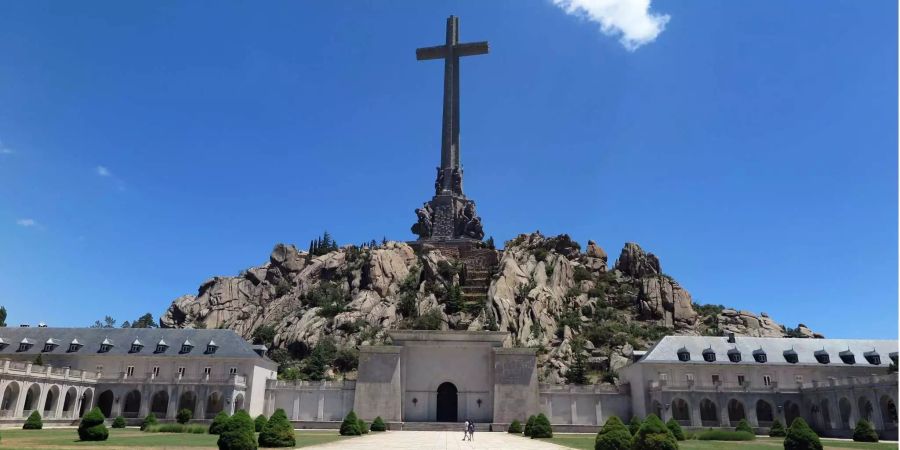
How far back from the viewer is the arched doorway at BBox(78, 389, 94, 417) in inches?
2103

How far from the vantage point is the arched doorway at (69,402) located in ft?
169

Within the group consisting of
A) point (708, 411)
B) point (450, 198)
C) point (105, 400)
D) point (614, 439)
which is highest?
point (450, 198)

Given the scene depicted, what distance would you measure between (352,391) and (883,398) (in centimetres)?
4319

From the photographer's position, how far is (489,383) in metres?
52.8

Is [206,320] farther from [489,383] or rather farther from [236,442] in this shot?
[236,442]

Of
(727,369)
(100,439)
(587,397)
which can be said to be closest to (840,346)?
(727,369)

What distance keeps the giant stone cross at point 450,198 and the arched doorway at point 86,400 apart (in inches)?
2325

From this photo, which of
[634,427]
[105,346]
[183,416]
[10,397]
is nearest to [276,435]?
[634,427]

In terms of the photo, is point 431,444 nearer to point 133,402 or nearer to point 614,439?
point 614,439

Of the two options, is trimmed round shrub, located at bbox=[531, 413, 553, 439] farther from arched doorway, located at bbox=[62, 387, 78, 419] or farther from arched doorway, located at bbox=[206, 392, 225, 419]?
arched doorway, located at bbox=[62, 387, 78, 419]

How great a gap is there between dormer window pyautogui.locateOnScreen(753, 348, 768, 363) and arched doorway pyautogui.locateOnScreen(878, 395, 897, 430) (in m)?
11.3

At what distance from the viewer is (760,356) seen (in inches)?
2176

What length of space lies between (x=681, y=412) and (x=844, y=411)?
12729mm

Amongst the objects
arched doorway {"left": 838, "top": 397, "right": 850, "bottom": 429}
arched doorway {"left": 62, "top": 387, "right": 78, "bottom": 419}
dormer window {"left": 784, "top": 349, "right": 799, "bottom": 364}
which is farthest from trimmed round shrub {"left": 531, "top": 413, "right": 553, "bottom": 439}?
arched doorway {"left": 62, "top": 387, "right": 78, "bottom": 419}
